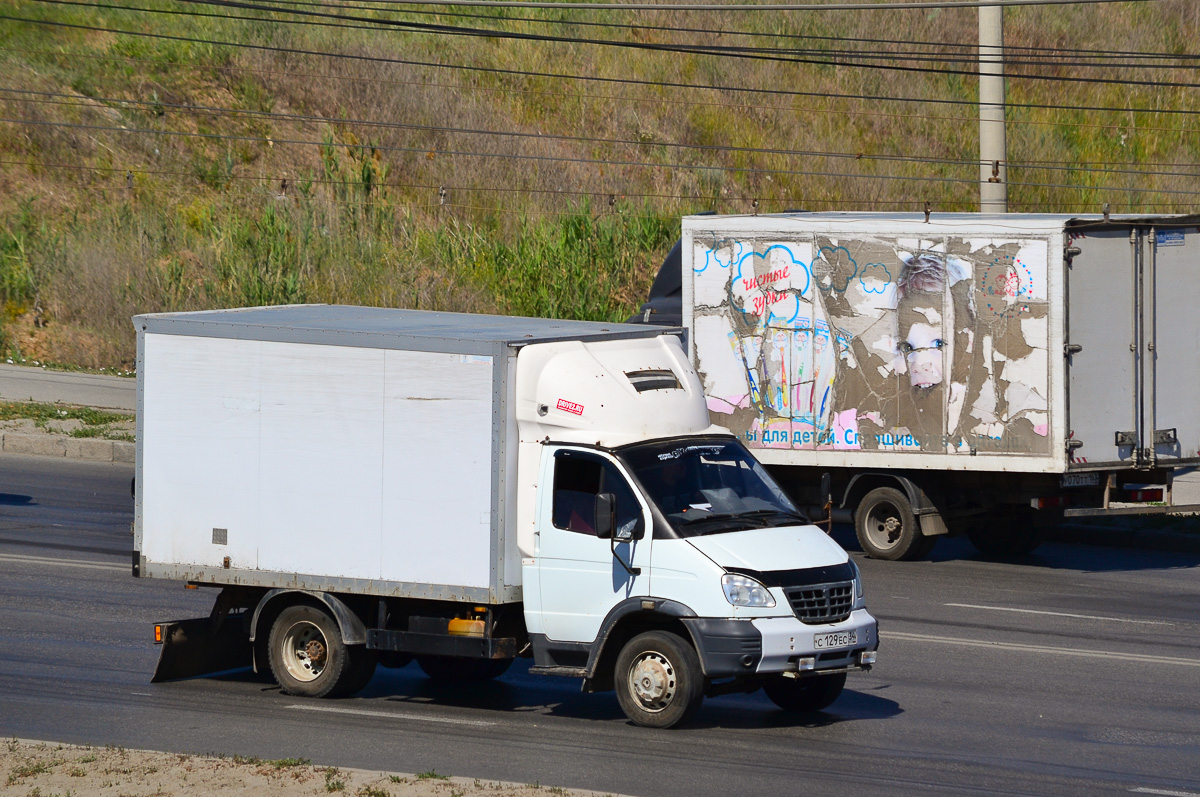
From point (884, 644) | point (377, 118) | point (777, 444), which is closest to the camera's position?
point (884, 644)

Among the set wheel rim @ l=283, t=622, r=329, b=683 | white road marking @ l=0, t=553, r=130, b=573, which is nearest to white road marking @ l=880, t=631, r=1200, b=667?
wheel rim @ l=283, t=622, r=329, b=683

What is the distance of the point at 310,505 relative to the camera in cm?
1013

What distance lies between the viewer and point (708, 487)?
32.4 ft

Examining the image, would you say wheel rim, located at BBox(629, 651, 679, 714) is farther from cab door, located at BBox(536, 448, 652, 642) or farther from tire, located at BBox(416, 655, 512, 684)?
tire, located at BBox(416, 655, 512, 684)

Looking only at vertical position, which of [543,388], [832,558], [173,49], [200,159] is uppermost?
[173,49]

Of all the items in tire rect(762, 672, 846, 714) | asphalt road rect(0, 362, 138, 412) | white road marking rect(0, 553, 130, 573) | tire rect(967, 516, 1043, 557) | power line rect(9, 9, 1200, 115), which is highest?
power line rect(9, 9, 1200, 115)

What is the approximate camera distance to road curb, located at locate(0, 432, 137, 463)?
21281 millimetres

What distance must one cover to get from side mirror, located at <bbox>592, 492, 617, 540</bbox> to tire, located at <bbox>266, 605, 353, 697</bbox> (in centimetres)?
211

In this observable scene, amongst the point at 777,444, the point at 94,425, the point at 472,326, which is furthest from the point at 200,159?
the point at 472,326

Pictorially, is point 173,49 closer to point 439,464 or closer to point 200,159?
point 200,159

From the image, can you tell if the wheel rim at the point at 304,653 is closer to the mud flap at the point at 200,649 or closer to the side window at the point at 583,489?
the mud flap at the point at 200,649

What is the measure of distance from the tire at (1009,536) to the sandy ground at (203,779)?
10618mm

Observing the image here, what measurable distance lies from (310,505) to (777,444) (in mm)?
7915

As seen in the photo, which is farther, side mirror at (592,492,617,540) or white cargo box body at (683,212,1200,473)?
white cargo box body at (683,212,1200,473)
